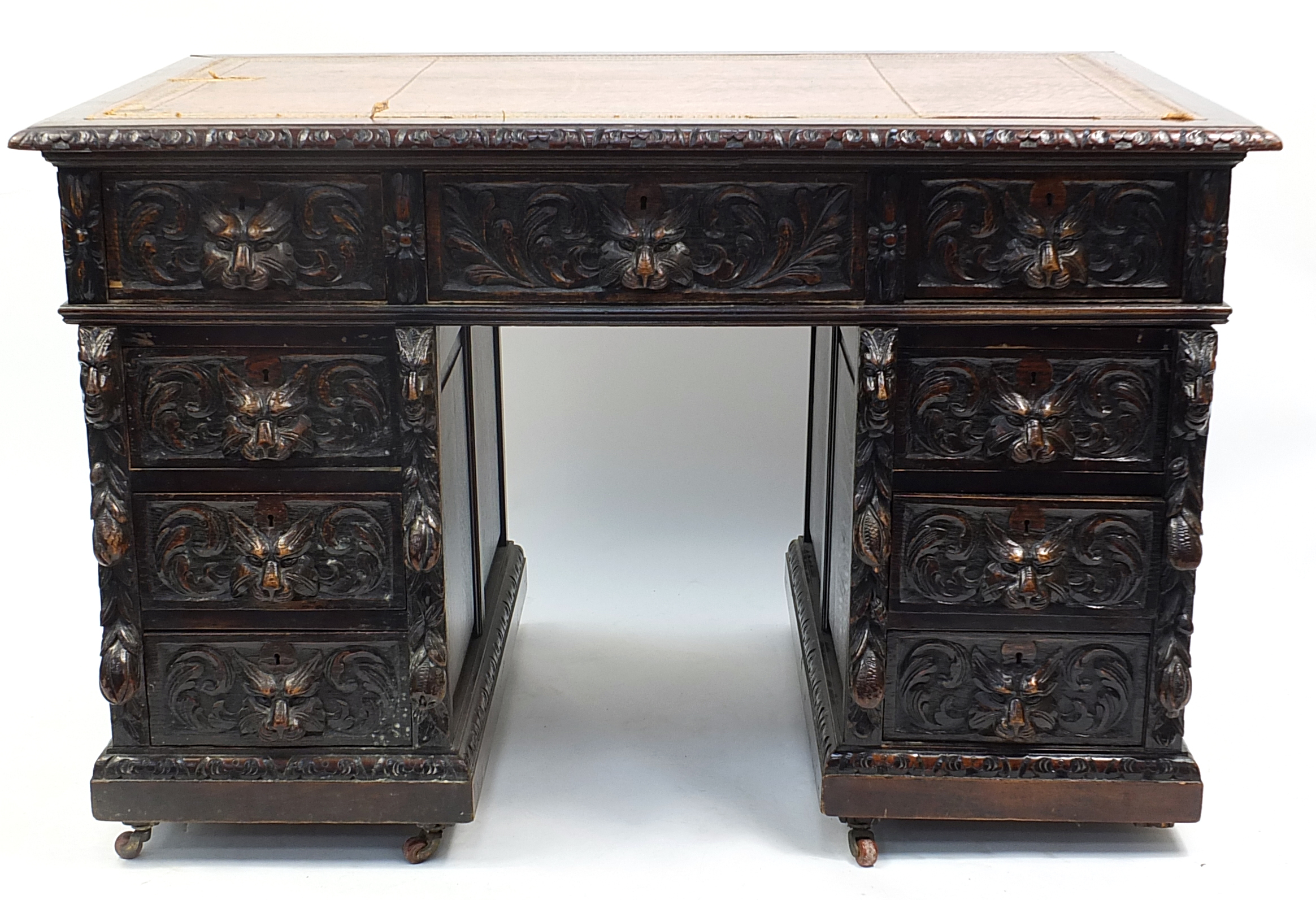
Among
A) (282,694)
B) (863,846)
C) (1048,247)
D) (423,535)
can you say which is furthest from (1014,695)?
(282,694)

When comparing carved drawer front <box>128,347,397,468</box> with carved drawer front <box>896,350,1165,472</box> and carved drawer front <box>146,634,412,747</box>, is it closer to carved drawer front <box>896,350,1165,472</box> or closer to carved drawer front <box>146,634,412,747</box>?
carved drawer front <box>146,634,412,747</box>

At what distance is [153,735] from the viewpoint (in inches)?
98.8

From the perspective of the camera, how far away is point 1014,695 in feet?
8.14

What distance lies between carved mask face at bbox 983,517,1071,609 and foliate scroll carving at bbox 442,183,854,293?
1.51 feet

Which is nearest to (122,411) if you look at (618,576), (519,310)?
(519,310)

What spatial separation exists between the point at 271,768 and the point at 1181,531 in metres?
1.41

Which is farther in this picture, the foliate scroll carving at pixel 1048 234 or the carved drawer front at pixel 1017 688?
the carved drawer front at pixel 1017 688

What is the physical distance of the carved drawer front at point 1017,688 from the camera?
8.09 ft

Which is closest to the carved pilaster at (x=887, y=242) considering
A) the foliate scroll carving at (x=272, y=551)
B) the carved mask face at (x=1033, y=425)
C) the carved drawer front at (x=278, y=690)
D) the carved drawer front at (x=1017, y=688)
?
the carved mask face at (x=1033, y=425)

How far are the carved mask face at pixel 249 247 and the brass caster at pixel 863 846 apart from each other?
120 cm

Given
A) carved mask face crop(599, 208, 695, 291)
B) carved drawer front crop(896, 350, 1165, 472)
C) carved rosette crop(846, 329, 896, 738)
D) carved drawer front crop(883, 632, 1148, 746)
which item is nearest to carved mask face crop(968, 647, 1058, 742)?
carved drawer front crop(883, 632, 1148, 746)

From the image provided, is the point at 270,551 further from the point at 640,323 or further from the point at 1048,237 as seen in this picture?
the point at 1048,237

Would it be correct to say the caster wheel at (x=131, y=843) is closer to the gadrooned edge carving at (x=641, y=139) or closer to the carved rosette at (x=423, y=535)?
the carved rosette at (x=423, y=535)

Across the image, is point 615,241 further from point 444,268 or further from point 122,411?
point 122,411
